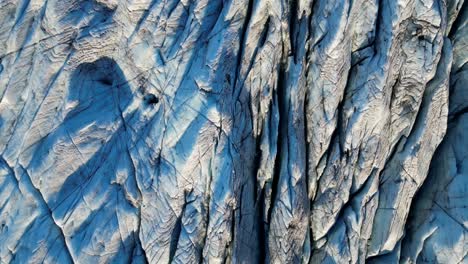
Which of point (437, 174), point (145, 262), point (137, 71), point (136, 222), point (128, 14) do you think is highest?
point (128, 14)

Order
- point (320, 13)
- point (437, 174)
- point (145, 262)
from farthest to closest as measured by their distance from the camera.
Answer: point (437, 174) < point (320, 13) < point (145, 262)

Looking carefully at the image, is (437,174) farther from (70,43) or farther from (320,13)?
(70,43)

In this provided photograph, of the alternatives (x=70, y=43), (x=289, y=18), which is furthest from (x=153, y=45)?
(x=289, y=18)

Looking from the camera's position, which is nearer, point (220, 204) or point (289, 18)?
point (220, 204)

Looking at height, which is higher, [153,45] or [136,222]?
[153,45]

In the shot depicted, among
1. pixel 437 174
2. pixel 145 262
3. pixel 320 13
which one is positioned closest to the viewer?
pixel 145 262

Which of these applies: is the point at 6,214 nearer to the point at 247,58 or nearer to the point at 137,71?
the point at 137,71
